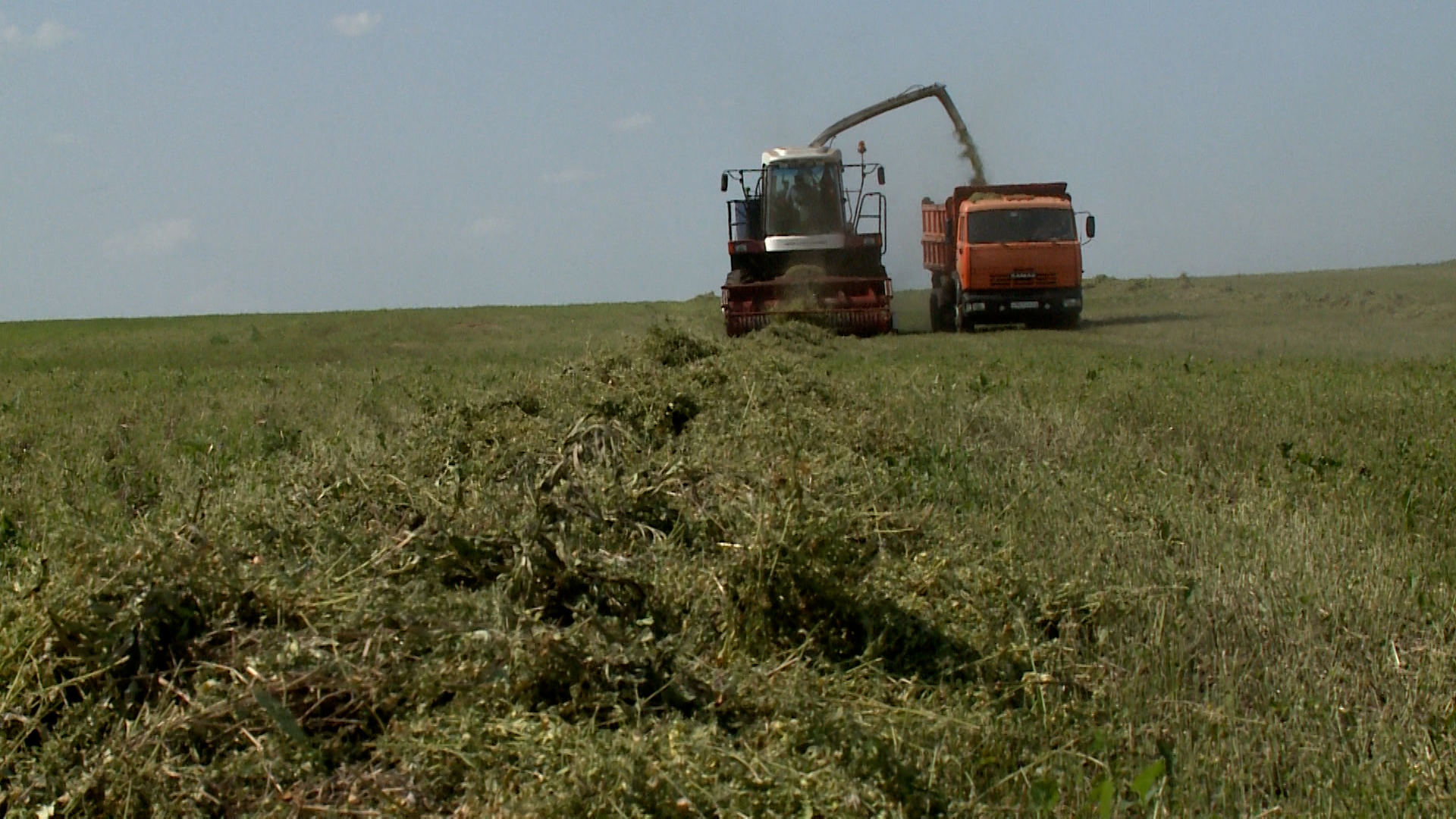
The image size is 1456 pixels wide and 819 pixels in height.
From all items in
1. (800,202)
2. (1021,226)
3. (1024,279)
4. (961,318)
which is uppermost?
(800,202)

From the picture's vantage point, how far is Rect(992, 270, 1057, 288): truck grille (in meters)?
23.7

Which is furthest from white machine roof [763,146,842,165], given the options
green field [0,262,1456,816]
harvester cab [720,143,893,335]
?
green field [0,262,1456,816]

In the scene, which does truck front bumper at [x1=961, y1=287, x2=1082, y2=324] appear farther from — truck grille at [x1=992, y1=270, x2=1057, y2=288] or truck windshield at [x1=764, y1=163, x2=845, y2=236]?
truck windshield at [x1=764, y1=163, x2=845, y2=236]

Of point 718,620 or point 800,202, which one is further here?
point 800,202

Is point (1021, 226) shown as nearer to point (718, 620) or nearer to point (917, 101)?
point (917, 101)

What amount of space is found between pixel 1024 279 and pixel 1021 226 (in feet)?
3.16

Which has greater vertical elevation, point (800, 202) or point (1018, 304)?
point (800, 202)

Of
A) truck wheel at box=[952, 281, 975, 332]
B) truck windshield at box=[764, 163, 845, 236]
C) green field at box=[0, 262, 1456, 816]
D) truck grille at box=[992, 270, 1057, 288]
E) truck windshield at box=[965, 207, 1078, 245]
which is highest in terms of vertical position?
truck windshield at box=[764, 163, 845, 236]

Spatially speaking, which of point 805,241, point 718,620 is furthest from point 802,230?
point 718,620

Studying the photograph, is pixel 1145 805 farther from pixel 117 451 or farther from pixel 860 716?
pixel 117 451

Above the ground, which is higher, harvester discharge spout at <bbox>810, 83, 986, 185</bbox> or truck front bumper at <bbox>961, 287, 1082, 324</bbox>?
harvester discharge spout at <bbox>810, 83, 986, 185</bbox>

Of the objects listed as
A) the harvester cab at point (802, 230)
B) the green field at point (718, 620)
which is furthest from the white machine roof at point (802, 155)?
the green field at point (718, 620)

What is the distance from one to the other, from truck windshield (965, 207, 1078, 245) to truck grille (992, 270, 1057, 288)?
0.59 m

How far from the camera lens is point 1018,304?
23.8 meters
